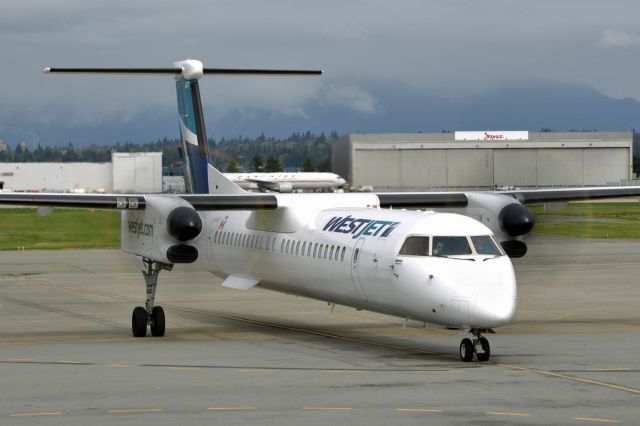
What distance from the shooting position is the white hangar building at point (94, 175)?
141375 millimetres

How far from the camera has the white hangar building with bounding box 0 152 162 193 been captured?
14138 cm

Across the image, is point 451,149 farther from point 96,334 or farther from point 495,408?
point 495,408

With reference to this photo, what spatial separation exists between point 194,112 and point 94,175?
399 ft

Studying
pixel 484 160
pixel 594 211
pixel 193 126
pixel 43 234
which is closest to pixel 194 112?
pixel 193 126

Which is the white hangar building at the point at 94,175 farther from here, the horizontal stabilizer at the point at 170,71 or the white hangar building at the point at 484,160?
the horizontal stabilizer at the point at 170,71

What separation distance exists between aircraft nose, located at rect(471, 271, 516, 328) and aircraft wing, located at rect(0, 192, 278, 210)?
648cm

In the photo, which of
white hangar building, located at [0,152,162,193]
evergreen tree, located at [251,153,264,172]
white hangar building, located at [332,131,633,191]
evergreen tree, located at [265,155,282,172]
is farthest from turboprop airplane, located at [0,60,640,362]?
evergreen tree, located at [265,155,282,172]

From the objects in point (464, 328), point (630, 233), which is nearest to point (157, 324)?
point (464, 328)

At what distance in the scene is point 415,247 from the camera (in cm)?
1797

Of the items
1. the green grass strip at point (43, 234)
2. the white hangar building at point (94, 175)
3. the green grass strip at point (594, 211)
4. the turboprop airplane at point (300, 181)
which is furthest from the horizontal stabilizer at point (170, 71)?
the white hangar building at point (94, 175)

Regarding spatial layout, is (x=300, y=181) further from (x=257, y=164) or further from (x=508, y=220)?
(x=508, y=220)

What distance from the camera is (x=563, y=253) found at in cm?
4597

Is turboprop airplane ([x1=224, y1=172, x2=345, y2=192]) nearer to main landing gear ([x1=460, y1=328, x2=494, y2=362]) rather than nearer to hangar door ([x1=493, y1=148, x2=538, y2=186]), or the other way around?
hangar door ([x1=493, y1=148, x2=538, y2=186])

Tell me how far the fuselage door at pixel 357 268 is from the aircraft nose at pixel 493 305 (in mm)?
3032
